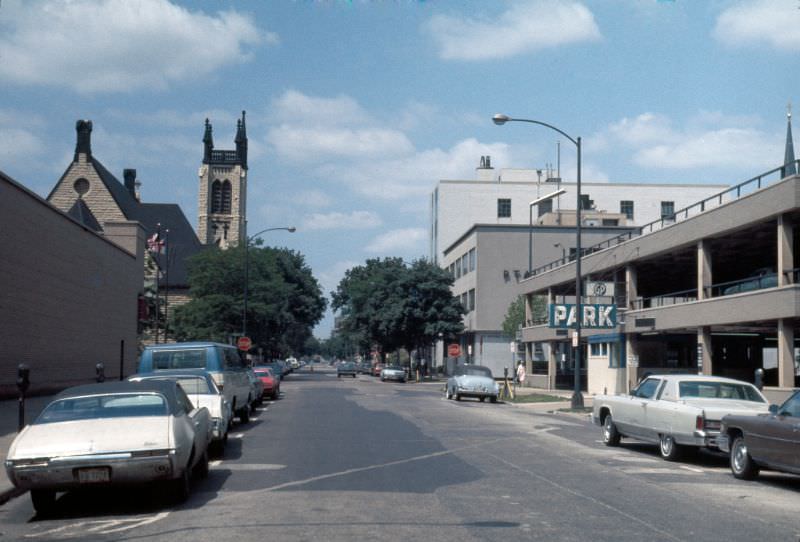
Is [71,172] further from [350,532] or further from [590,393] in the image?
[350,532]

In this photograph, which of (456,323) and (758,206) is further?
(456,323)

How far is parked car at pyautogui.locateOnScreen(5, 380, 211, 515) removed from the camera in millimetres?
10078

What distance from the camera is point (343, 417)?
25.7 m

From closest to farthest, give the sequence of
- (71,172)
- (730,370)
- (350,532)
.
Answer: (350,532)
(730,370)
(71,172)

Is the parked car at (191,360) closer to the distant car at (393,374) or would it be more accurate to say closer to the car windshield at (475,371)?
the car windshield at (475,371)

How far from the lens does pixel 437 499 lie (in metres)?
11.2

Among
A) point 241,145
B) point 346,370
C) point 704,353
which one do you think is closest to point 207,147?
point 241,145

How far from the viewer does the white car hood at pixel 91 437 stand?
1016cm

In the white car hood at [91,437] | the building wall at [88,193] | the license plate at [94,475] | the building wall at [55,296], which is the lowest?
the license plate at [94,475]

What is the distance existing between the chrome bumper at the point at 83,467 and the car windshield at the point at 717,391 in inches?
392

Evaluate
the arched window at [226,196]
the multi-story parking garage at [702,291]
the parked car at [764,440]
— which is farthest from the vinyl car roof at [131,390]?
the arched window at [226,196]

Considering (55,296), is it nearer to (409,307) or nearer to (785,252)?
(785,252)

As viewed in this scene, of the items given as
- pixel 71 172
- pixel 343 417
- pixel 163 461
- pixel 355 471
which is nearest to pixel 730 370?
pixel 343 417

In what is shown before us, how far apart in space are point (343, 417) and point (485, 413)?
5.62m
